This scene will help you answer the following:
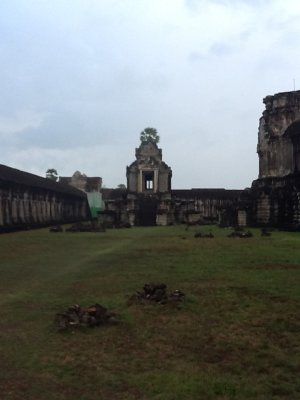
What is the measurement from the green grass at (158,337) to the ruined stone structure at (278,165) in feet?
58.6

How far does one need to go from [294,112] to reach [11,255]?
25.4 m

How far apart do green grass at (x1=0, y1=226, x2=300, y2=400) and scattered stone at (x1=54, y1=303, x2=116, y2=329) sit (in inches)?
5.4

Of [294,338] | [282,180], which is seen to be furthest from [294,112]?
[294,338]

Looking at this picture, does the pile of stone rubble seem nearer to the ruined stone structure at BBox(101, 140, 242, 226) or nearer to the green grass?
the green grass

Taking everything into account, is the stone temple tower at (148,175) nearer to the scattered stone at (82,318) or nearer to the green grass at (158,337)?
the green grass at (158,337)

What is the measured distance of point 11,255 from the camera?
16000 millimetres

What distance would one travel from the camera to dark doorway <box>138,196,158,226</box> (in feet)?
148

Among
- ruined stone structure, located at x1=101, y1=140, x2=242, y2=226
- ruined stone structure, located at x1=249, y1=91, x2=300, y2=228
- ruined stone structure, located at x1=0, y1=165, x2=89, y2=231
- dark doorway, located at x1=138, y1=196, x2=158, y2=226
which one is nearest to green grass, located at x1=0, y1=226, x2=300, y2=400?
ruined stone structure, located at x1=249, y1=91, x2=300, y2=228

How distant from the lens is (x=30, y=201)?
3738cm

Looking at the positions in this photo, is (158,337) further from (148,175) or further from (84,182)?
(84,182)

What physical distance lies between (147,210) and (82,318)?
3967cm

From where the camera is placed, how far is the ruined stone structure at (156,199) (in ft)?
144

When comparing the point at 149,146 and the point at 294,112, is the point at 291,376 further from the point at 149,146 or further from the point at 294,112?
the point at 149,146

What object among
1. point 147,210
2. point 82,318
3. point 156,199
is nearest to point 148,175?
point 156,199
